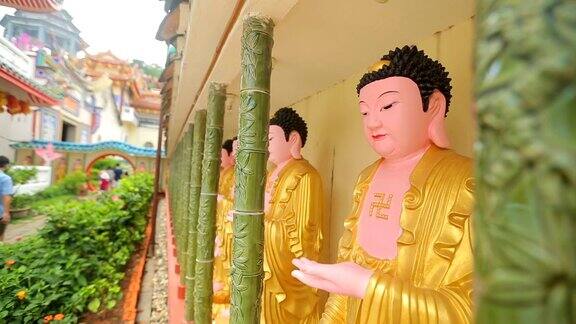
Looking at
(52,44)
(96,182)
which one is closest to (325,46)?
(96,182)

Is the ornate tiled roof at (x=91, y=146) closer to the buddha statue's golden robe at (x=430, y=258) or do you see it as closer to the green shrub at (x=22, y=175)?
the green shrub at (x=22, y=175)

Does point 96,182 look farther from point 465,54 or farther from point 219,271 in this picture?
point 465,54

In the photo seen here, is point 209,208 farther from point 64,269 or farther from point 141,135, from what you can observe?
point 141,135

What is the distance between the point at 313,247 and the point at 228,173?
5.82 ft

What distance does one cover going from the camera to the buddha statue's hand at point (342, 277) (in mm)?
956

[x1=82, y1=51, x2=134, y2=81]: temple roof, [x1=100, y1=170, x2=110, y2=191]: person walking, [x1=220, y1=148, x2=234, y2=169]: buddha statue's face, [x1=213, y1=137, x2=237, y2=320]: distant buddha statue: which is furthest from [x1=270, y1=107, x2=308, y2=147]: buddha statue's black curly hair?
[x1=82, y1=51, x2=134, y2=81]: temple roof

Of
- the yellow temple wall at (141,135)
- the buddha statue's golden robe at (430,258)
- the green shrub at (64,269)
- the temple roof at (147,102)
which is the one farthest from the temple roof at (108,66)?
the buddha statue's golden robe at (430,258)

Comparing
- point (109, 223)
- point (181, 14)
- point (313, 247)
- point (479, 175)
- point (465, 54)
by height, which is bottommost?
point (109, 223)

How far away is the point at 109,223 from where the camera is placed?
4938 mm

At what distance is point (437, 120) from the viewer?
1210 millimetres

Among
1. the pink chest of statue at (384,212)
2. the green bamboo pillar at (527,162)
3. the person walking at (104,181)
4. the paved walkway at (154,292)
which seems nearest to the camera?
the green bamboo pillar at (527,162)

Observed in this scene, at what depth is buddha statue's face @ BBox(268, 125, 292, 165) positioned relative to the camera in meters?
2.16

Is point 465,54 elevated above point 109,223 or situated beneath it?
elevated above

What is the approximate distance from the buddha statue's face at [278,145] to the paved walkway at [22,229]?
7082mm
